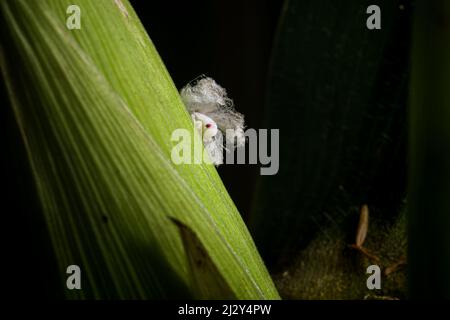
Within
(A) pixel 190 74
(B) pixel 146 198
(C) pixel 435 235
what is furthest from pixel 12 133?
(A) pixel 190 74

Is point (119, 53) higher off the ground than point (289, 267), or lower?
higher

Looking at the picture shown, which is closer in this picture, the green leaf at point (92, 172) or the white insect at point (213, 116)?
the green leaf at point (92, 172)

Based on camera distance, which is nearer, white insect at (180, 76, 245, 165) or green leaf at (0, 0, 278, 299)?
green leaf at (0, 0, 278, 299)

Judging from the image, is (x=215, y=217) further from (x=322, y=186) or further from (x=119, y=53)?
(x=322, y=186)

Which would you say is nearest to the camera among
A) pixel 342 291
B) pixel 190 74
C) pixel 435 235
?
pixel 435 235

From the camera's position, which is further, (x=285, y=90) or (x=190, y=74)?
(x=190, y=74)
